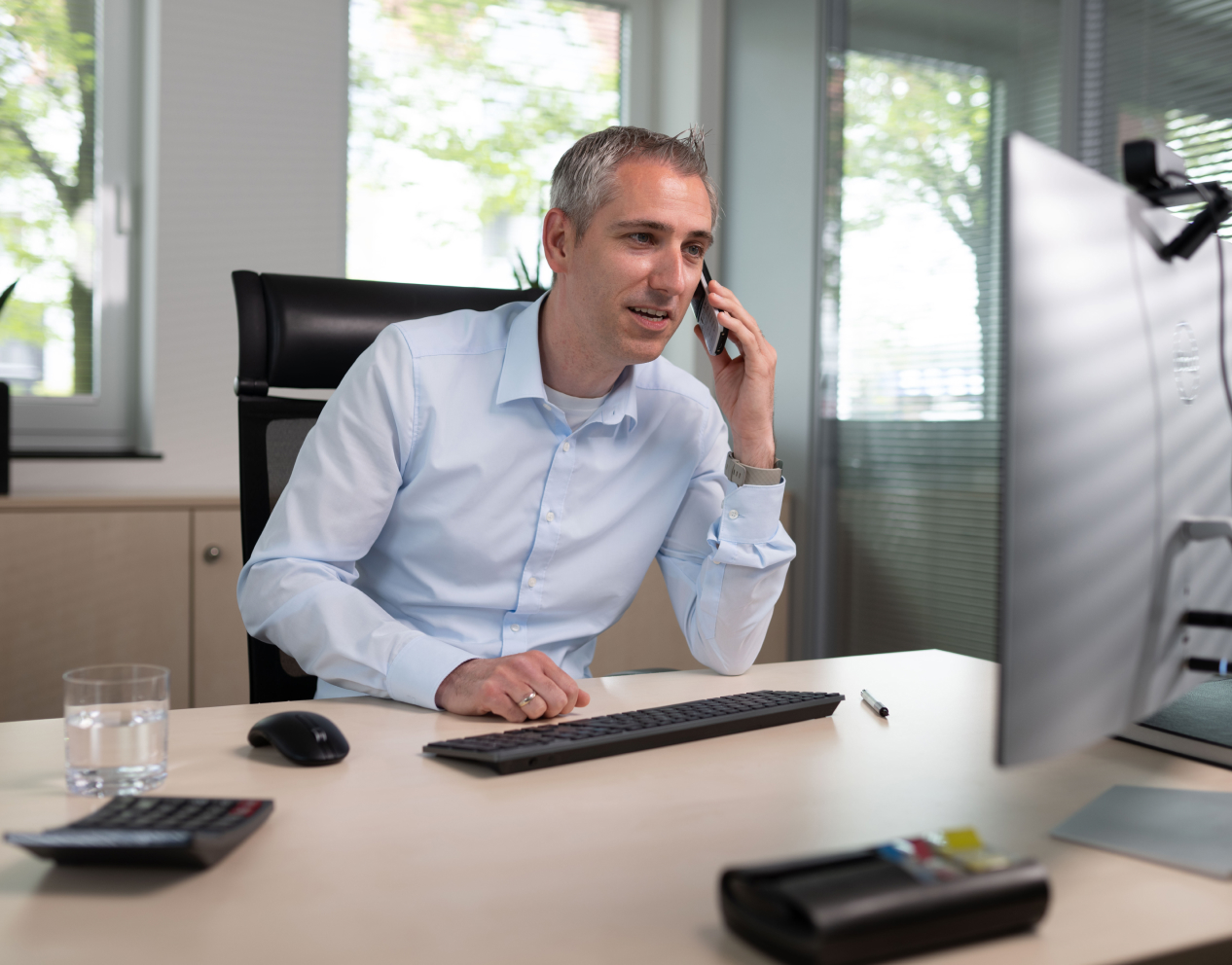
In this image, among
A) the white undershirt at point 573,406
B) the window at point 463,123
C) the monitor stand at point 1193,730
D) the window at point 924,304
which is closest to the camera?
the monitor stand at point 1193,730

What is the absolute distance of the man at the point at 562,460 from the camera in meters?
1.42

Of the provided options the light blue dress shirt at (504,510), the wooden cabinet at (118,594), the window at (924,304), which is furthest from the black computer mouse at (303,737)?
the window at (924,304)

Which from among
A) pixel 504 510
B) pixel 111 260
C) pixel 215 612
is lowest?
pixel 215 612

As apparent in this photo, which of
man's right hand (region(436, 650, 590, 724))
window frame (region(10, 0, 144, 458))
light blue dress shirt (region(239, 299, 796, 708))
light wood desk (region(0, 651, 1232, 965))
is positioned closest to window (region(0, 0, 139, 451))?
window frame (region(10, 0, 144, 458))

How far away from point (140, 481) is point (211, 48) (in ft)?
4.27

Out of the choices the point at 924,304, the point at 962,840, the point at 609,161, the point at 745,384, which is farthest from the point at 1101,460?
the point at 924,304

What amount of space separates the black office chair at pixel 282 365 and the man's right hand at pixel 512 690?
475mm

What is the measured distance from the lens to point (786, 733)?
1.04 metres

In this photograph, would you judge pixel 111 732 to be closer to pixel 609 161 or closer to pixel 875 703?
pixel 875 703

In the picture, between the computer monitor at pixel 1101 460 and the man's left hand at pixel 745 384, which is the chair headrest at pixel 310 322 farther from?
the computer monitor at pixel 1101 460

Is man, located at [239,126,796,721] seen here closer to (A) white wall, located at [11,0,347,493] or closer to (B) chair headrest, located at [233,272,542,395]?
(B) chair headrest, located at [233,272,542,395]

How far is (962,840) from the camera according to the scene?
2.09ft

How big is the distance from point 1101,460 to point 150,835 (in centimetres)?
64

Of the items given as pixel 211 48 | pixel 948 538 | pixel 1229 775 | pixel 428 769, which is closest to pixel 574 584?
pixel 428 769
